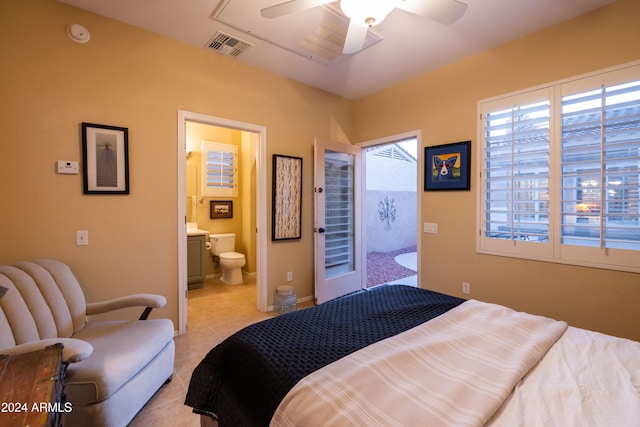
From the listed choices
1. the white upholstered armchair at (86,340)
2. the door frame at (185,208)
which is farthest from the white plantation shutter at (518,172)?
the white upholstered armchair at (86,340)

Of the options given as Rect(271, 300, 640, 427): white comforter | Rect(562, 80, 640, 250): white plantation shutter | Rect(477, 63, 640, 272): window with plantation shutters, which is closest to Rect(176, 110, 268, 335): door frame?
Rect(271, 300, 640, 427): white comforter

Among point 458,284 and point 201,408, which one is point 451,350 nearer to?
point 201,408

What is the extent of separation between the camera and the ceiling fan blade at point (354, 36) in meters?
1.95

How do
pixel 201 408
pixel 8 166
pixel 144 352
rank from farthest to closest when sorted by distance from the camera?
1. pixel 8 166
2. pixel 144 352
3. pixel 201 408

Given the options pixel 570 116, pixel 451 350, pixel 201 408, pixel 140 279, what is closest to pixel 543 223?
pixel 570 116

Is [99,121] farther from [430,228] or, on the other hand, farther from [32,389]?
[430,228]

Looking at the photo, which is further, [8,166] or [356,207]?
[356,207]

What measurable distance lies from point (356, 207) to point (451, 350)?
9.67ft

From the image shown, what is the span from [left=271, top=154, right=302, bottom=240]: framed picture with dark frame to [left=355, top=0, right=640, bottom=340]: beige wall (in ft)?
4.36

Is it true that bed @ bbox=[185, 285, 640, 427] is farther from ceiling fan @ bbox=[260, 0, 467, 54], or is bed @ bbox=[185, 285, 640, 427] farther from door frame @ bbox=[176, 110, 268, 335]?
ceiling fan @ bbox=[260, 0, 467, 54]

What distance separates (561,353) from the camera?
120cm

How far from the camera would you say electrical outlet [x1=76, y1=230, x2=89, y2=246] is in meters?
2.31

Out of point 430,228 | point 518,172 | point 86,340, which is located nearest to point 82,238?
point 86,340

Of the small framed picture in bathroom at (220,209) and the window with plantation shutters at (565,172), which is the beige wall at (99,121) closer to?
the small framed picture in bathroom at (220,209)
